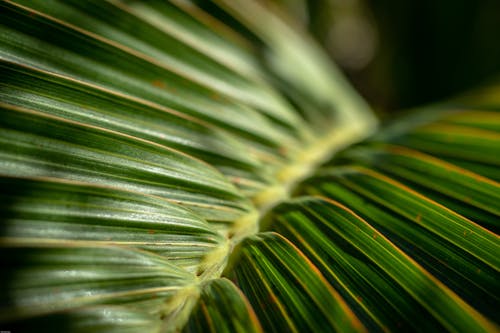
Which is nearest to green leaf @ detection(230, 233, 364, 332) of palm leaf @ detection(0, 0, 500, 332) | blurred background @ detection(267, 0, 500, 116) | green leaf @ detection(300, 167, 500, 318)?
palm leaf @ detection(0, 0, 500, 332)

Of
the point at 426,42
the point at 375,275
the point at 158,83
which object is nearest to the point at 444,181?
the point at 375,275

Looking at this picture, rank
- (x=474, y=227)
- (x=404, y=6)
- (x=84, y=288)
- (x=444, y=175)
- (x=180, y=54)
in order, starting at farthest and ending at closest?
1. (x=404, y=6)
2. (x=180, y=54)
3. (x=444, y=175)
4. (x=474, y=227)
5. (x=84, y=288)

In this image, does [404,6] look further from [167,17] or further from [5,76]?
[5,76]

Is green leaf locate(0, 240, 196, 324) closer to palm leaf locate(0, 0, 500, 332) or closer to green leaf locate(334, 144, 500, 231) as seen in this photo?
palm leaf locate(0, 0, 500, 332)

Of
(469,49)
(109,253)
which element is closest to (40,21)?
(109,253)

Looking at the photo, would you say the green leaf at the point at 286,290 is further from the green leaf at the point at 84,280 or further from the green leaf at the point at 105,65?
the green leaf at the point at 105,65

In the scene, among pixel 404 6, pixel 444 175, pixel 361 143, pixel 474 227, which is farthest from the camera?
pixel 404 6
